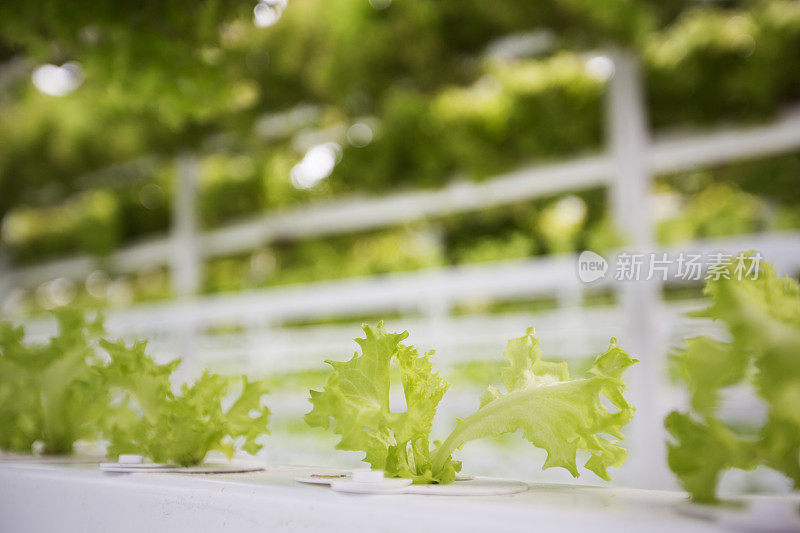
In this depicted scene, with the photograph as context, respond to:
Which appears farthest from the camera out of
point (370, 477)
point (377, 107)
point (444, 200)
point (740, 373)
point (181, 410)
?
point (377, 107)

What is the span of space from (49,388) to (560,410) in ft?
2.71

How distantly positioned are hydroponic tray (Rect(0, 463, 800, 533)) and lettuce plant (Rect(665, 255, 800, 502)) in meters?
0.03

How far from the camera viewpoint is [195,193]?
5262 mm

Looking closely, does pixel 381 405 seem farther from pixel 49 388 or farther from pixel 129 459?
pixel 49 388

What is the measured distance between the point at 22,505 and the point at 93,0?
1.32 metres

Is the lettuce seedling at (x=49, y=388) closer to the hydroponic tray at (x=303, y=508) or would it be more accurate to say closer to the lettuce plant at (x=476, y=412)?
the hydroponic tray at (x=303, y=508)

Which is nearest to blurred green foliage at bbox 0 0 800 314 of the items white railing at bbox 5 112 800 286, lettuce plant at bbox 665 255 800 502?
white railing at bbox 5 112 800 286

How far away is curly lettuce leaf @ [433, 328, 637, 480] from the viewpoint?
29.6 inches

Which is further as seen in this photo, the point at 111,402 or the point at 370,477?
the point at 111,402

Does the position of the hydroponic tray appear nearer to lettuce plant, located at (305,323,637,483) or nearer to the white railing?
lettuce plant, located at (305,323,637,483)

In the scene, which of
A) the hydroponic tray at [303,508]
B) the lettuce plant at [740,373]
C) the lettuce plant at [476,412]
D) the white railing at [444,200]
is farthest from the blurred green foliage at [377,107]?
the lettuce plant at [740,373]

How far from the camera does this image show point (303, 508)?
2.25 feet

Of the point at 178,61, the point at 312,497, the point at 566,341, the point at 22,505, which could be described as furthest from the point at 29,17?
the point at 566,341

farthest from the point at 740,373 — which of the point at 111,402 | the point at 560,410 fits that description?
the point at 111,402
